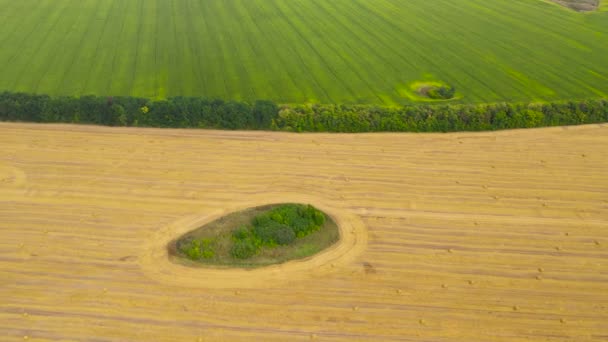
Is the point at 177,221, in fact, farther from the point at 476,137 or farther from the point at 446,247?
the point at 476,137

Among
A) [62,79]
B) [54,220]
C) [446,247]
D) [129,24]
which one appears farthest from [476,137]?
[129,24]

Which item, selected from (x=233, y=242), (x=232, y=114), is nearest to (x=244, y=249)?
(x=233, y=242)

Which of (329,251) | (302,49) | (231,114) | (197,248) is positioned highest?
(302,49)

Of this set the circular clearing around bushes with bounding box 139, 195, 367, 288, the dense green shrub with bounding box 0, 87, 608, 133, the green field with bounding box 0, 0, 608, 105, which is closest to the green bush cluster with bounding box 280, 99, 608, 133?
the dense green shrub with bounding box 0, 87, 608, 133

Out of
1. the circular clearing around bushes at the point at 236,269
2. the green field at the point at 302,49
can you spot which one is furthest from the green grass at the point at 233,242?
the green field at the point at 302,49

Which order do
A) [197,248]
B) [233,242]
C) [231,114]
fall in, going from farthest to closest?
[231,114]
[233,242]
[197,248]

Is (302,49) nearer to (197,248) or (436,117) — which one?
(436,117)
